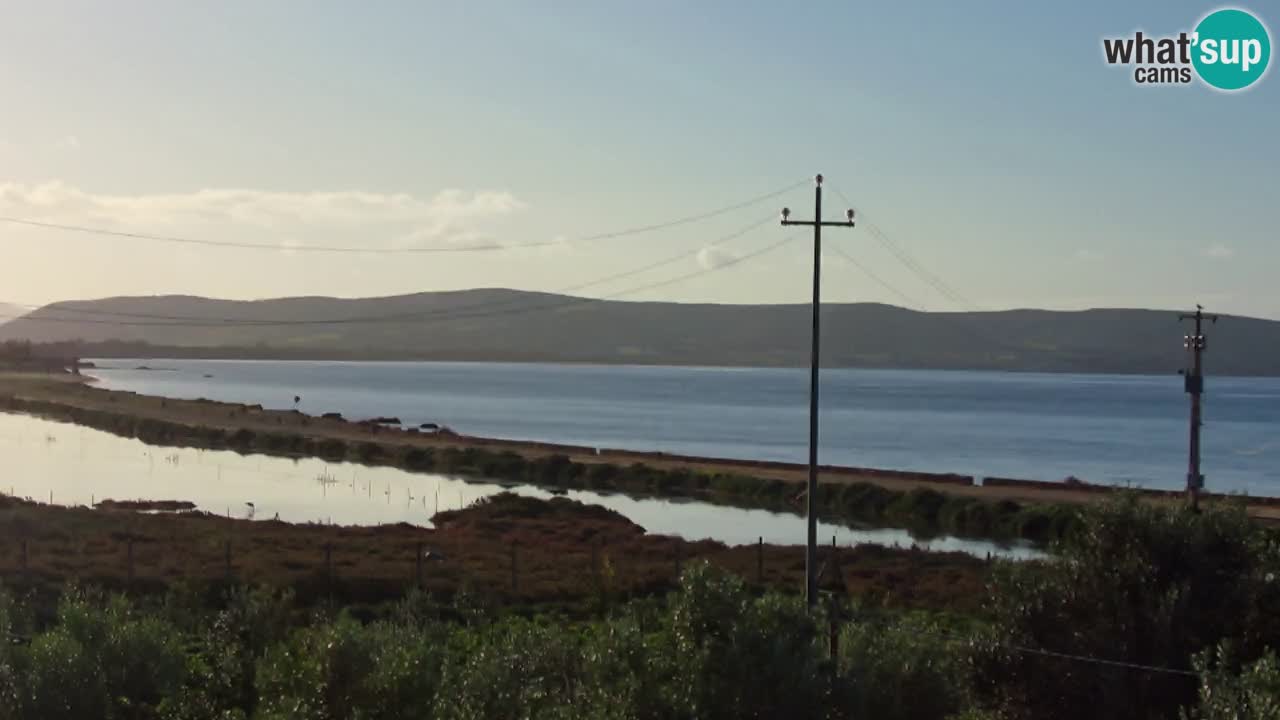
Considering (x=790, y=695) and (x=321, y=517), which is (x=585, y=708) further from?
(x=321, y=517)

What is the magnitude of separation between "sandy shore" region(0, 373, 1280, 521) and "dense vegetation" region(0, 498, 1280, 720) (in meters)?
37.0

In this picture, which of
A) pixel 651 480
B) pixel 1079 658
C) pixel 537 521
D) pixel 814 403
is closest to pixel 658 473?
pixel 651 480

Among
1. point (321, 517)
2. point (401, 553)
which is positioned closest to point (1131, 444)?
point (321, 517)

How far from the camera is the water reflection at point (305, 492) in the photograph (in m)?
60.7

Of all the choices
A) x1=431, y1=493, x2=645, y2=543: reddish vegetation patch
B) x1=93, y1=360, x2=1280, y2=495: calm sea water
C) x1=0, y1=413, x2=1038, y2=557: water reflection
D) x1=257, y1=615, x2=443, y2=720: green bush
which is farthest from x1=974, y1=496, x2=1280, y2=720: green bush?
x1=93, y1=360, x2=1280, y2=495: calm sea water

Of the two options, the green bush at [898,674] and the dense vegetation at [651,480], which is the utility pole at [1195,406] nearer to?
the dense vegetation at [651,480]

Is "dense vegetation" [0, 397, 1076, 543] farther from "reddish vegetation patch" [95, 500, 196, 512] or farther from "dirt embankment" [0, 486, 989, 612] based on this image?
"reddish vegetation patch" [95, 500, 196, 512]

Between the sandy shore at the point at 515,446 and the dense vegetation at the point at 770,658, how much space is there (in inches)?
1456

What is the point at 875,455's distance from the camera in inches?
4343

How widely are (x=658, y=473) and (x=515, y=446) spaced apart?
25582 millimetres

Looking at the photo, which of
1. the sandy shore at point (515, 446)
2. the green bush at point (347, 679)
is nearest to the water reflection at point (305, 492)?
the sandy shore at point (515, 446)

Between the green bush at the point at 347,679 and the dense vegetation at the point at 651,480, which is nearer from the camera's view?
the green bush at the point at 347,679

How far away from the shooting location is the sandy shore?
74500mm

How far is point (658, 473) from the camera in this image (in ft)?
269
